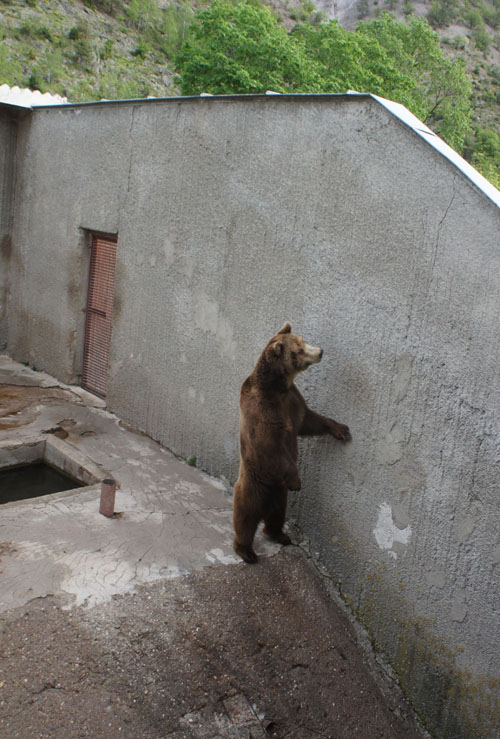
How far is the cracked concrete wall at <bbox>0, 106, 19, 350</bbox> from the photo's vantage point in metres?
8.68

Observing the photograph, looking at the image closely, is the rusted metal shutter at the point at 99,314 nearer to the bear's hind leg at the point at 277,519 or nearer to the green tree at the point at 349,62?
the bear's hind leg at the point at 277,519

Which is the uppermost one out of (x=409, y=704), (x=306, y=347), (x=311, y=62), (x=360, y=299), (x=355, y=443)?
(x=311, y=62)

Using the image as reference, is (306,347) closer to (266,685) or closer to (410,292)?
(410,292)

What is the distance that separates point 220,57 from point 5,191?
20.5 metres

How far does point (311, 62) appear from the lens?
2883 cm

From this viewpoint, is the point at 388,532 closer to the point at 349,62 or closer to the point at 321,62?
the point at 349,62

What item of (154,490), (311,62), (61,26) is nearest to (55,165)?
(154,490)

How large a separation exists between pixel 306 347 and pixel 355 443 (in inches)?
A: 31.0

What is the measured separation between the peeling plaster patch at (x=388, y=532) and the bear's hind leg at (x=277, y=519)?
0.71 meters

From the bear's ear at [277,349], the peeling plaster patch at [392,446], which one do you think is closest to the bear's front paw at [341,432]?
the peeling plaster patch at [392,446]

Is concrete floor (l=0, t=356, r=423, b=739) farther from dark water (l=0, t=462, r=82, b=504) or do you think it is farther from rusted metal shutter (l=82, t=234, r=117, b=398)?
rusted metal shutter (l=82, t=234, r=117, b=398)

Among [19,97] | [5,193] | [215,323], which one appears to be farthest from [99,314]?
[19,97]

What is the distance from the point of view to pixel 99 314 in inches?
305

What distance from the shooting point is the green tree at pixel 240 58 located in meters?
26.6
